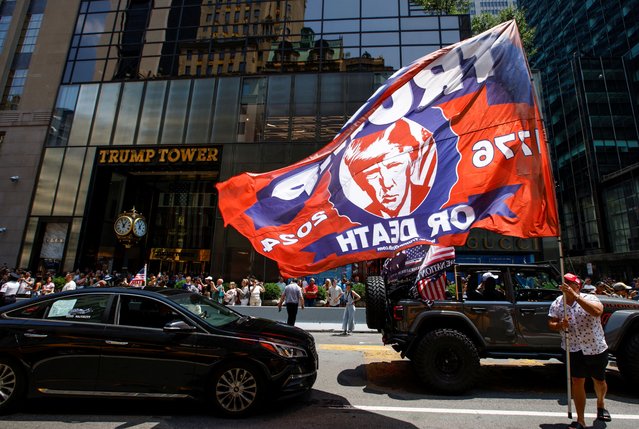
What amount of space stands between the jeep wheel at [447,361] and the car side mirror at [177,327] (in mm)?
3481

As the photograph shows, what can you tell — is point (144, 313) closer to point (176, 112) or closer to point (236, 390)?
point (236, 390)

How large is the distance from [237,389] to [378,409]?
192cm

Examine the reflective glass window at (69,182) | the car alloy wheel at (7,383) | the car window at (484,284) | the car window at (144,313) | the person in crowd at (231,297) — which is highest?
the reflective glass window at (69,182)

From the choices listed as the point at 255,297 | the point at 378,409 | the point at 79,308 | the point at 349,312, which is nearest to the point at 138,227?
the point at 255,297

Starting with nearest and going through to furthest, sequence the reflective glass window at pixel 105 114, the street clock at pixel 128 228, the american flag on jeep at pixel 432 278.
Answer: the american flag on jeep at pixel 432 278 < the street clock at pixel 128 228 < the reflective glass window at pixel 105 114

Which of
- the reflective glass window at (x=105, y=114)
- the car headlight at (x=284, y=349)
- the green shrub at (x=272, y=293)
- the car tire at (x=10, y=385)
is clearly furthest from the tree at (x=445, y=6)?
the car tire at (x=10, y=385)

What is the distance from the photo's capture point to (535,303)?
6000 millimetres

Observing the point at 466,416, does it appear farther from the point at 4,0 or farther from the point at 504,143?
the point at 4,0

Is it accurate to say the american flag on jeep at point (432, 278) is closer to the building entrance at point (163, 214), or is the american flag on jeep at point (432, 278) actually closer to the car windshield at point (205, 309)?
the car windshield at point (205, 309)

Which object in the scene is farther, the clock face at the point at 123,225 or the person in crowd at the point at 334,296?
the clock face at the point at 123,225

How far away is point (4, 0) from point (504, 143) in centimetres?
4259

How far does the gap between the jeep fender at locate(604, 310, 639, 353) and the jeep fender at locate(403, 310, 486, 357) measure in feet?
5.98

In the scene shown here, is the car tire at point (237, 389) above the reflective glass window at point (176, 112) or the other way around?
the other way around

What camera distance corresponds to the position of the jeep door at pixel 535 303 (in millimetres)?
5840
